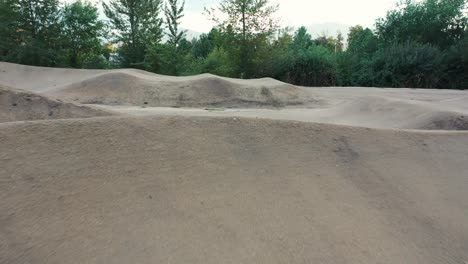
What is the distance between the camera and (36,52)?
582 inches

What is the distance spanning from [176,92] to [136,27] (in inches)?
413

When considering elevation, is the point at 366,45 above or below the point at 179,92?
above

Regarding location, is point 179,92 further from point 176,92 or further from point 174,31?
point 174,31

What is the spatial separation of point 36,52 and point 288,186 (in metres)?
15.4

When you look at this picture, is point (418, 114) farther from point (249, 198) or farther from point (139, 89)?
point (139, 89)

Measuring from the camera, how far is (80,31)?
1723 centimetres

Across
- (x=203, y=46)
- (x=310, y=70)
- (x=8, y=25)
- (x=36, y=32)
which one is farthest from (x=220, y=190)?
(x=203, y=46)

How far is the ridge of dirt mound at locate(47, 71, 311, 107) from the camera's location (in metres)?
7.81

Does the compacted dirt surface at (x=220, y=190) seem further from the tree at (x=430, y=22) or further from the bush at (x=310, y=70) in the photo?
the tree at (x=430, y=22)

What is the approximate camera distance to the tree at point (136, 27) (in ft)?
55.2

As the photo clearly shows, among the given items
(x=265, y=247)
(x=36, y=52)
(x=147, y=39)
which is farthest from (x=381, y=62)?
(x=265, y=247)

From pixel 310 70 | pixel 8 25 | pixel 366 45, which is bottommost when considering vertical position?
pixel 310 70

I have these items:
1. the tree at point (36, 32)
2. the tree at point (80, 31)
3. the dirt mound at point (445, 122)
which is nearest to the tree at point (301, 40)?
the tree at point (80, 31)

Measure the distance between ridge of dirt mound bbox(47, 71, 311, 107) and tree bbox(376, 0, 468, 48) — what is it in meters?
12.2
